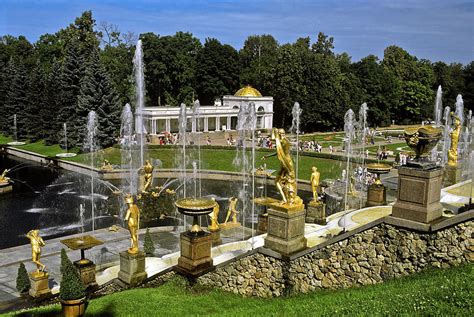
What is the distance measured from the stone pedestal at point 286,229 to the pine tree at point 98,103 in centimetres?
3379

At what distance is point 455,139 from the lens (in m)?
21.6

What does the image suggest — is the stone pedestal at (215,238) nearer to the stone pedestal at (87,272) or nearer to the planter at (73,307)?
the stone pedestal at (87,272)

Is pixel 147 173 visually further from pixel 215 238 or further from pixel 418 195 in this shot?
pixel 418 195

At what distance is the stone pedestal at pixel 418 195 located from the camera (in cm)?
973

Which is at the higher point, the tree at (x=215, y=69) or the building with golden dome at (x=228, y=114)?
the tree at (x=215, y=69)

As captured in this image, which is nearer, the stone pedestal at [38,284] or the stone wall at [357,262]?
the stone wall at [357,262]

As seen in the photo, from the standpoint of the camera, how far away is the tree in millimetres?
66750

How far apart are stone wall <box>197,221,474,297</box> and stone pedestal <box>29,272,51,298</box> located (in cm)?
559

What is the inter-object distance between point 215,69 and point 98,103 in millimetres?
27078

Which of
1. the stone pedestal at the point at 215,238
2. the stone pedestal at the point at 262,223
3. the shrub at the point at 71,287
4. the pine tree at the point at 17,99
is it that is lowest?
the stone pedestal at the point at 215,238

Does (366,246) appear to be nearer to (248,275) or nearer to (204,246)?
(248,275)

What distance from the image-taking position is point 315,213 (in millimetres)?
17688

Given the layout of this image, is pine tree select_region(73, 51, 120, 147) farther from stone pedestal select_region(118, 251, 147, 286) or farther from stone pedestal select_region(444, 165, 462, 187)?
stone pedestal select_region(118, 251, 147, 286)

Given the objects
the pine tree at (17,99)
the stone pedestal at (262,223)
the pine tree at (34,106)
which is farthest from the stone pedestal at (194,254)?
the pine tree at (17,99)
